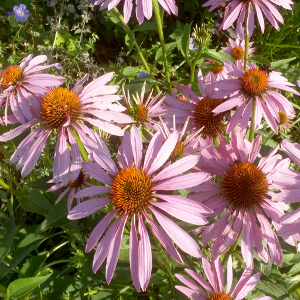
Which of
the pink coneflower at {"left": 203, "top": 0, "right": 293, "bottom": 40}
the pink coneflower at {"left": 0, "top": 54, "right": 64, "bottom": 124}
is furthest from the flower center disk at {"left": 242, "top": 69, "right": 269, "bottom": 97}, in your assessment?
the pink coneflower at {"left": 0, "top": 54, "right": 64, "bottom": 124}

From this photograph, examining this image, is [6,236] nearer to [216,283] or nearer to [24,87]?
[24,87]

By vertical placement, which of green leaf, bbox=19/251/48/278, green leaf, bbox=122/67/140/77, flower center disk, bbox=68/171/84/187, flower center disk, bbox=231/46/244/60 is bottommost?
green leaf, bbox=19/251/48/278

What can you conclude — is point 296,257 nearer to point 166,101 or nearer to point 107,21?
point 166,101

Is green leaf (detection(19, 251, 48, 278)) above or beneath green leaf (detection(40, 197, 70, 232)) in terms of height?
beneath

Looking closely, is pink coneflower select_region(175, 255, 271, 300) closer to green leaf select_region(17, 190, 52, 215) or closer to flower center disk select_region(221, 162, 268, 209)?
flower center disk select_region(221, 162, 268, 209)

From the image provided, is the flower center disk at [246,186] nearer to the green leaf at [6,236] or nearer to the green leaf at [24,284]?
the green leaf at [24,284]

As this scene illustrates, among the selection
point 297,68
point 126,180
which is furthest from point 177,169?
point 297,68

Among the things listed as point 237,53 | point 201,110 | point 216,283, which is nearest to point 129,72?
point 201,110
